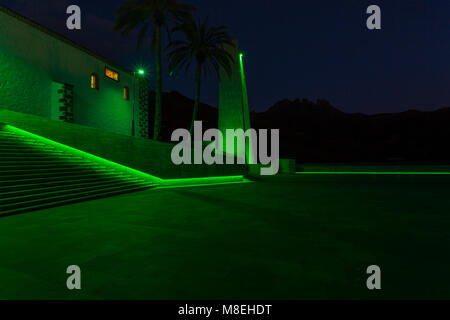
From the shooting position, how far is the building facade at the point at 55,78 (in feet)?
53.3

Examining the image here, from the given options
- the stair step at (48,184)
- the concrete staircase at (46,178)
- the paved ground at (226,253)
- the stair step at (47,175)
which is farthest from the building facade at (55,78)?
the paved ground at (226,253)

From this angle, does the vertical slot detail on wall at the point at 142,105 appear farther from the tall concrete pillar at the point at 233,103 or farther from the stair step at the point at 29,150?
the stair step at the point at 29,150

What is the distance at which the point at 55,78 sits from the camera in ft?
63.1

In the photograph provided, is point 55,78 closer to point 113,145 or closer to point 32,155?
point 113,145

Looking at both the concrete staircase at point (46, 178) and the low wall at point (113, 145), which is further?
the low wall at point (113, 145)

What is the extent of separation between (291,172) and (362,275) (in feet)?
53.7

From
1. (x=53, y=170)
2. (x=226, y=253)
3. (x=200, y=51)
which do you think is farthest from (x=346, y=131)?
(x=226, y=253)

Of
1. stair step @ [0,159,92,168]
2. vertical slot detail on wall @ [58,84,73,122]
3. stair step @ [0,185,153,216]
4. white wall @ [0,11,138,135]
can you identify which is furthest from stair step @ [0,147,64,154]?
vertical slot detail on wall @ [58,84,73,122]

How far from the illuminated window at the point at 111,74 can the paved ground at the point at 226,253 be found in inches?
820

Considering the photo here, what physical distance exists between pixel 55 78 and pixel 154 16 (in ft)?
28.5

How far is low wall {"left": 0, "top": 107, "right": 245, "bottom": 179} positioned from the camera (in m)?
12.9

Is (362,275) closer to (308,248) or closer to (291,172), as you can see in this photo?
(308,248)

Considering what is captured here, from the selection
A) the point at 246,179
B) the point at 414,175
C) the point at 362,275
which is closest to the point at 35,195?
the point at 362,275

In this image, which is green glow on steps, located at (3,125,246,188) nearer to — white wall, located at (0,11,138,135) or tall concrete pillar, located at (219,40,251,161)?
tall concrete pillar, located at (219,40,251,161)
